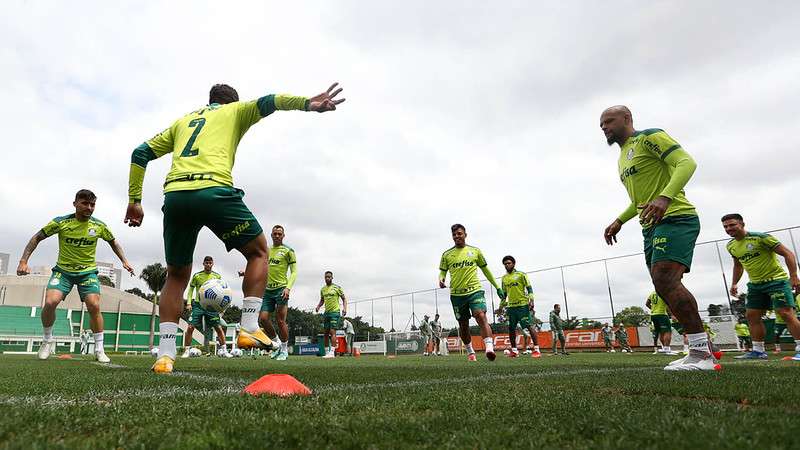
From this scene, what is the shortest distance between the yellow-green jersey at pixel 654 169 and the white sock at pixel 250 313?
3.34m

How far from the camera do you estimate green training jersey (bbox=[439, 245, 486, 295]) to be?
880 centimetres

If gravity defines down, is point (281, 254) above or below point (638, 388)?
above

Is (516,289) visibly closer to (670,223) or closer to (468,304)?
(468,304)

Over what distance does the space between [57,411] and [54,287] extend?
6.43 meters

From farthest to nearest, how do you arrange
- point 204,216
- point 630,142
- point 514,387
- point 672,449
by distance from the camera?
1. point 630,142
2. point 204,216
3. point 514,387
4. point 672,449

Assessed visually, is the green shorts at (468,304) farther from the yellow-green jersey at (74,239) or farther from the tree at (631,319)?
the tree at (631,319)

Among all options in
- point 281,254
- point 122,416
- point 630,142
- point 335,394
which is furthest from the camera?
point 281,254

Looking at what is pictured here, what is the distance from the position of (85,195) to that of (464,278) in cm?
631

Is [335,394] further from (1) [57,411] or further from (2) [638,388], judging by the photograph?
(2) [638,388]

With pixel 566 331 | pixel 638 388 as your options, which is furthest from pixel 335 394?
pixel 566 331

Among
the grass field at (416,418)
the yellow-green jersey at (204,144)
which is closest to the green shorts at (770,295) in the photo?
the grass field at (416,418)

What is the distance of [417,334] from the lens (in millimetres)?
34188

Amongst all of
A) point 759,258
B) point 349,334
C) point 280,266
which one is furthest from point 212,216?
point 349,334

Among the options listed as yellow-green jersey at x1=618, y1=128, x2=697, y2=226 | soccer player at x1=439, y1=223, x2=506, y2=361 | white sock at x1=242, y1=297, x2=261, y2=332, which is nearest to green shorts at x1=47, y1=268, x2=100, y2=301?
white sock at x1=242, y1=297, x2=261, y2=332
